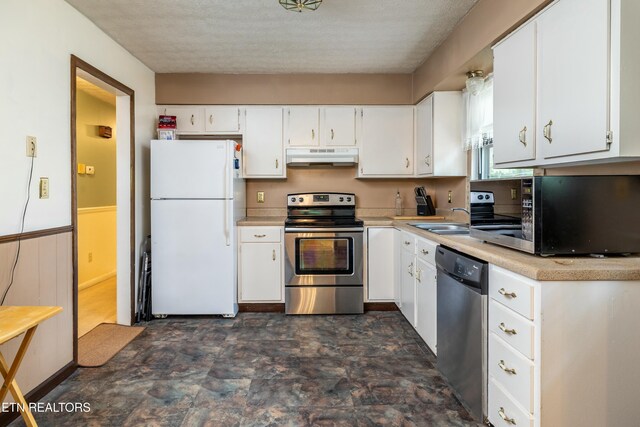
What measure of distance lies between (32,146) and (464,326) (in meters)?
2.59

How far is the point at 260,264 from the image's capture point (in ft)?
12.1

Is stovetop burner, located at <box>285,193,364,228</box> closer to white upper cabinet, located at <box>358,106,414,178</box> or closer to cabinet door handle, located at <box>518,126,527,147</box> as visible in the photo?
white upper cabinet, located at <box>358,106,414,178</box>

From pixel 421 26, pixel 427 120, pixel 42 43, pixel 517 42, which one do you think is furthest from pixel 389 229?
pixel 42 43

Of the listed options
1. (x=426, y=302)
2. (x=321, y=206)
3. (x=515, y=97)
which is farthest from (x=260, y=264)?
(x=515, y=97)

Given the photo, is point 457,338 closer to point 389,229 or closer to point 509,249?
point 509,249

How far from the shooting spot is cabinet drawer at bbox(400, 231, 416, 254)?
3020 mm

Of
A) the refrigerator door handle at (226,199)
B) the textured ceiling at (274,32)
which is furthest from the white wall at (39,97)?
the refrigerator door handle at (226,199)

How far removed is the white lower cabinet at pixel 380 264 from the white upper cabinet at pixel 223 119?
1.76 m

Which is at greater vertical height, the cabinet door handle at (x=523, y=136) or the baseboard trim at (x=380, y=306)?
the cabinet door handle at (x=523, y=136)

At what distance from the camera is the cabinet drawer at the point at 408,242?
302 cm

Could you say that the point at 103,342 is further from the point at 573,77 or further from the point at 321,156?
the point at 573,77

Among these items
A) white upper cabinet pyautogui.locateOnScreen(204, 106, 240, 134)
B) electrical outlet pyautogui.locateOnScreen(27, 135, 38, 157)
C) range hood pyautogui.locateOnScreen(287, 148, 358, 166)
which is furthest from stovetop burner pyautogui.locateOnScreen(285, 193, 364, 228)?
electrical outlet pyautogui.locateOnScreen(27, 135, 38, 157)

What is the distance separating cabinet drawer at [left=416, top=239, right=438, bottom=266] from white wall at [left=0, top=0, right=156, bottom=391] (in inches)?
94.9

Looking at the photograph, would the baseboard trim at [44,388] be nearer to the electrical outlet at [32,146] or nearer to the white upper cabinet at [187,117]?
the electrical outlet at [32,146]
